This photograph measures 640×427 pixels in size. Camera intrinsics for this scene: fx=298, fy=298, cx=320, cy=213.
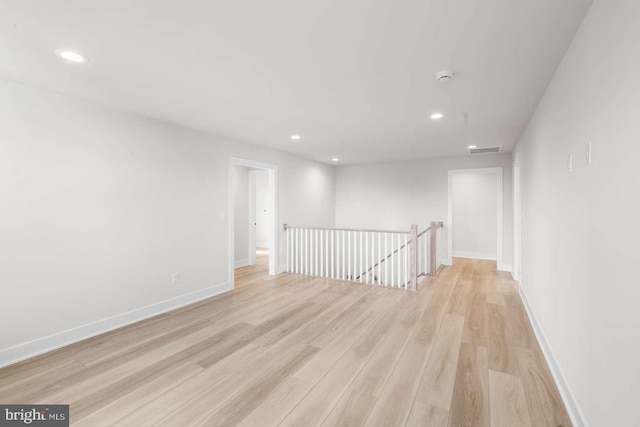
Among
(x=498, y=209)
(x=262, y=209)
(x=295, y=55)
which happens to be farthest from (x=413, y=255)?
(x=262, y=209)

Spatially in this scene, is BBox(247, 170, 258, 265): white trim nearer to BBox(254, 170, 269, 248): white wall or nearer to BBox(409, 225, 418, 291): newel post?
BBox(254, 170, 269, 248): white wall

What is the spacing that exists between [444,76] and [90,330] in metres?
4.11

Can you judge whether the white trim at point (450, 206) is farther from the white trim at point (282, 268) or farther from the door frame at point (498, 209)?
the white trim at point (282, 268)

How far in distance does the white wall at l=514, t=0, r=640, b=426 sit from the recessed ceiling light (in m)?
3.07

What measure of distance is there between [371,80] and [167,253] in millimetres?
3148

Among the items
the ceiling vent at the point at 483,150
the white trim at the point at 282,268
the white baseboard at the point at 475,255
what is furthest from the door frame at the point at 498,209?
the white trim at the point at 282,268

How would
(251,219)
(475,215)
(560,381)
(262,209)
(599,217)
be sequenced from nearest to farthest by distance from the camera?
(599,217) → (560,381) → (251,219) → (475,215) → (262,209)

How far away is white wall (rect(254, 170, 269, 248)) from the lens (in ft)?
29.8

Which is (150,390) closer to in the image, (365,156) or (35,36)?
(35,36)

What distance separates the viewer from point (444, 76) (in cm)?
240

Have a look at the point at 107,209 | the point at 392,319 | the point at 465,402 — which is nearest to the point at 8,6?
the point at 107,209

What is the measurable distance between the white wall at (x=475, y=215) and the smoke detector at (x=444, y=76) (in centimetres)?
536

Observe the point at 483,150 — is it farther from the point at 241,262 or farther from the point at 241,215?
the point at 241,262

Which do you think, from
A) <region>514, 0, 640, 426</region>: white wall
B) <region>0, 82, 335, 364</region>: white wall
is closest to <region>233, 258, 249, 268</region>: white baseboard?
<region>0, 82, 335, 364</region>: white wall
